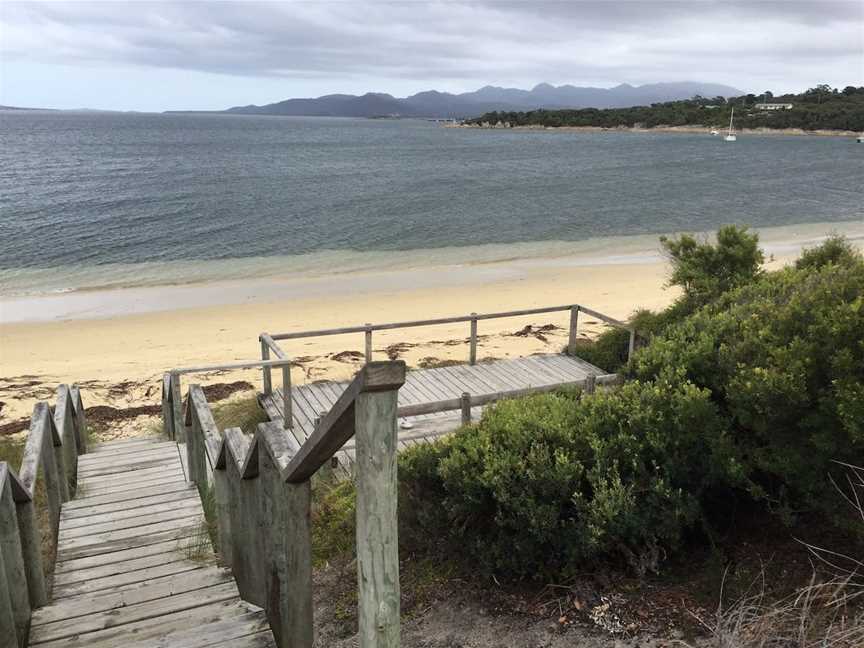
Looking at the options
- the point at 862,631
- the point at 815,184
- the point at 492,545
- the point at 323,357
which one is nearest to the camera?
the point at 862,631

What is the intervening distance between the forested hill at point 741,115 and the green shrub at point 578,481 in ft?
467

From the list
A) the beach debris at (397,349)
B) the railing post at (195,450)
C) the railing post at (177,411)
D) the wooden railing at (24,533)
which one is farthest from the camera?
the beach debris at (397,349)

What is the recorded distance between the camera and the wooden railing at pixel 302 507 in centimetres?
175

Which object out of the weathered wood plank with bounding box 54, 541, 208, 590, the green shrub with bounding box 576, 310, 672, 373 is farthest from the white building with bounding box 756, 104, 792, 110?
the weathered wood plank with bounding box 54, 541, 208, 590

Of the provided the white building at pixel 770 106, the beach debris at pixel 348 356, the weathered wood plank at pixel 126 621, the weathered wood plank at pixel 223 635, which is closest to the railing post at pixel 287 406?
the beach debris at pixel 348 356

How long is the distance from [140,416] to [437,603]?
319 inches

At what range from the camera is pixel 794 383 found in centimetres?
394

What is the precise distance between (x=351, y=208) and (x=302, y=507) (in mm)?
37720

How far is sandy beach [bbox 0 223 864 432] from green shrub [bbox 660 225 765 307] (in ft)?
10.8

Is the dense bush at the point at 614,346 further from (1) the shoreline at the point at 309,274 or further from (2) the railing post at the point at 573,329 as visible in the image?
(1) the shoreline at the point at 309,274

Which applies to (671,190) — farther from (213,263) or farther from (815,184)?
(213,263)

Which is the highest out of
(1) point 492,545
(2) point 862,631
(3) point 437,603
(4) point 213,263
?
(2) point 862,631

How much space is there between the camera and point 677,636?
132 inches

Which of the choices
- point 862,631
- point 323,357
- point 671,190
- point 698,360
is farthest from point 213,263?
point 671,190
